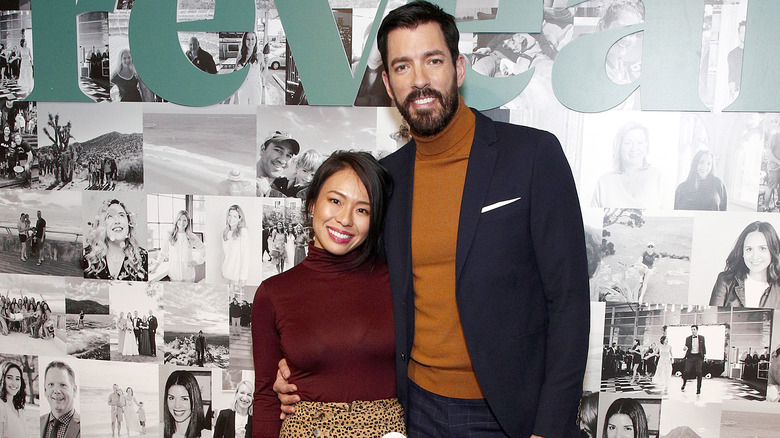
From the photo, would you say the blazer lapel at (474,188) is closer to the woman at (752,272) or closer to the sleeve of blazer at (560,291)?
the sleeve of blazer at (560,291)

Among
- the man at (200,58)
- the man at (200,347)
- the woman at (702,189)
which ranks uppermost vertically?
the man at (200,58)

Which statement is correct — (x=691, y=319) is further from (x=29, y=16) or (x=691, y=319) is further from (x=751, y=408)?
(x=29, y=16)

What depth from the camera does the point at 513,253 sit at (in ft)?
4.87

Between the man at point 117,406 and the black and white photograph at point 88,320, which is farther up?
the black and white photograph at point 88,320

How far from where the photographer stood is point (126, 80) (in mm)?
2354

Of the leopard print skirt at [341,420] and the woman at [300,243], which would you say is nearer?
the leopard print skirt at [341,420]

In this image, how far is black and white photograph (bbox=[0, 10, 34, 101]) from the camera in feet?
7.89

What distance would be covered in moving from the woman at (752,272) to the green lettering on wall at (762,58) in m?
0.49

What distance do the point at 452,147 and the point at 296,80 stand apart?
93 cm

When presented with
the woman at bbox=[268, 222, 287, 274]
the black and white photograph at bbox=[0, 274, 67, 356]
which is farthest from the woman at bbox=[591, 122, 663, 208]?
the black and white photograph at bbox=[0, 274, 67, 356]

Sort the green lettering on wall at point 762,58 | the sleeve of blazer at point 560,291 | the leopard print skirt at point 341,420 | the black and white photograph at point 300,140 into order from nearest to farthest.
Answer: the sleeve of blazer at point 560,291, the leopard print skirt at point 341,420, the green lettering on wall at point 762,58, the black and white photograph at point 300,140

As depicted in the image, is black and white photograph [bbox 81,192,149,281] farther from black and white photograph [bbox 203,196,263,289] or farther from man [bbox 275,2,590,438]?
man [bbox 275,2,590,438]

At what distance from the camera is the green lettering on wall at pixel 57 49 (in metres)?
2.36

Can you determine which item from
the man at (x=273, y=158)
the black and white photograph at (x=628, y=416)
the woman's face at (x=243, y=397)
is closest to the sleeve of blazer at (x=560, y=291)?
the black and white photograph at (x=628, y=416)
